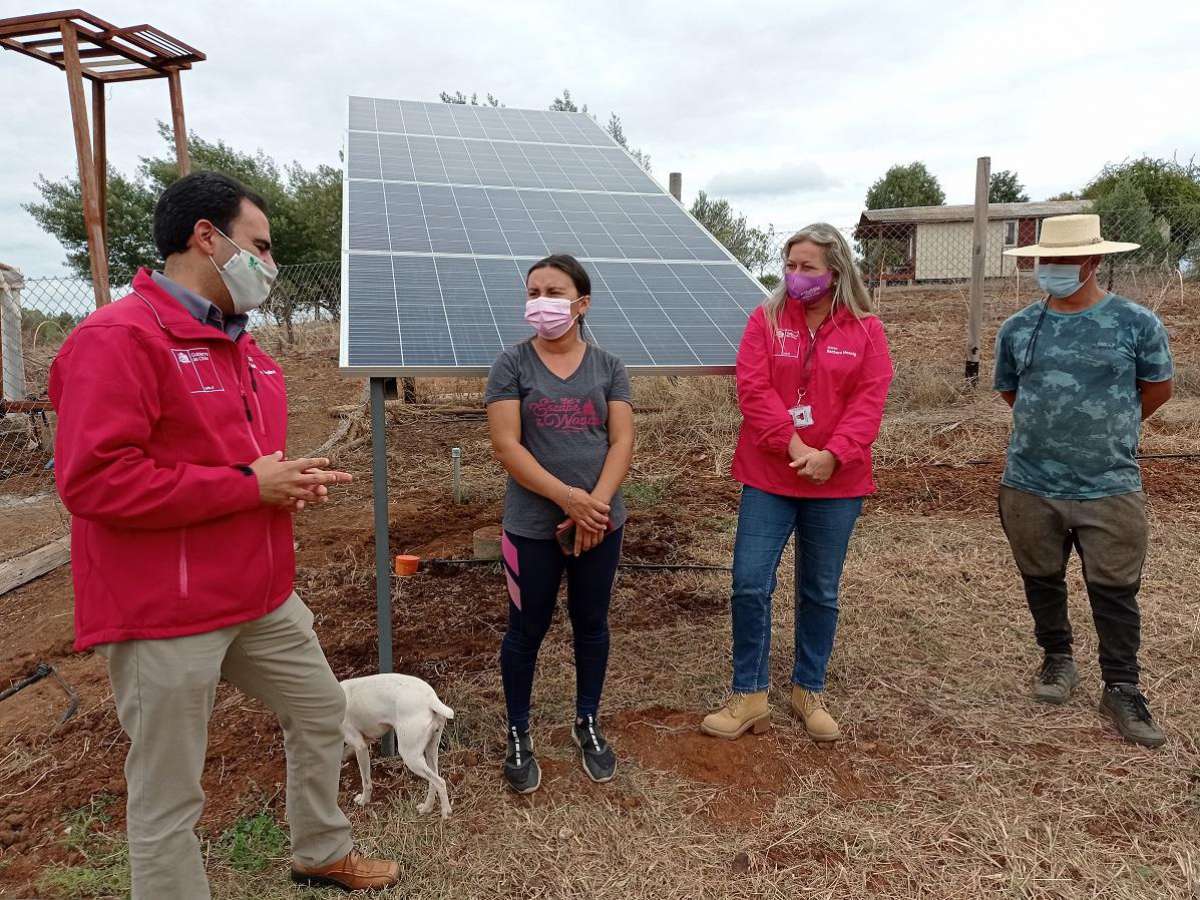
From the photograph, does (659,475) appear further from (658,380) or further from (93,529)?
(93,529)

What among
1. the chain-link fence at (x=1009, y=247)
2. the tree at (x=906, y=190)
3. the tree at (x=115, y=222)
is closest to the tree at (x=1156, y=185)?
the chain-link fence at (x=1009, y=247)

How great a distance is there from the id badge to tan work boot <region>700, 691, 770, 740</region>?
1.20 m

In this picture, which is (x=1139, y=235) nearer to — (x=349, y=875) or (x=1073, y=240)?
Answer: (x=1073, y=240)

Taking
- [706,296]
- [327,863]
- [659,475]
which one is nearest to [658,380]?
[659,475]

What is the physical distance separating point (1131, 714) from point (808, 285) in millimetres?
2288

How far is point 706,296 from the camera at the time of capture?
423 centimetres

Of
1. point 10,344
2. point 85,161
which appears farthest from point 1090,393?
point 10,344

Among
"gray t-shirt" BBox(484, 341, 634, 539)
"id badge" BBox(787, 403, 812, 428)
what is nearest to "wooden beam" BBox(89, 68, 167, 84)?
"gray t-shirt" BBox(484, 341, 634, 539)

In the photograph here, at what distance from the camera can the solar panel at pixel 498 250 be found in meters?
3.38

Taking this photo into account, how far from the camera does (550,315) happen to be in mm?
2838

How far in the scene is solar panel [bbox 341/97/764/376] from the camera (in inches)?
133

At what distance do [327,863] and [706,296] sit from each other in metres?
3.11

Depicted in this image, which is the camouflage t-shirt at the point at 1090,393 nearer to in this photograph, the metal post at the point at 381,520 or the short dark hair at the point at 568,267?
the short dark hair at the point at 568,267

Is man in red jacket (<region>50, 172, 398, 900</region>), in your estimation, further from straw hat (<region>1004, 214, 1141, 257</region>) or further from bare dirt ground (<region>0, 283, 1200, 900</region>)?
straw hat (<region>1004, 214, 1141, 257</region>)
